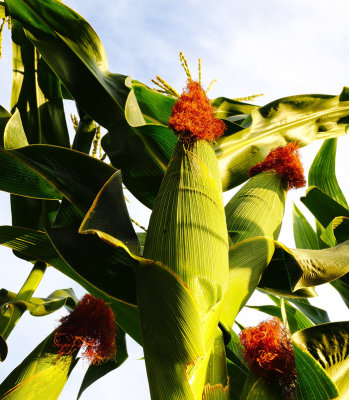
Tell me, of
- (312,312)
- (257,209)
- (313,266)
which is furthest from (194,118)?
(312,312)

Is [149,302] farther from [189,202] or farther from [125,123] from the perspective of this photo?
[125,123]

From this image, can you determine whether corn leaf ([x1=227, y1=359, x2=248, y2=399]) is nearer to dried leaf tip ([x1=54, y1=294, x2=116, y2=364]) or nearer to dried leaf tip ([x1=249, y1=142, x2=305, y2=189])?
dried leaf tip ([x1=54, y1=294, x2=116, y2=364])

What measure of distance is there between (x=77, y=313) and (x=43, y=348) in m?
0.15

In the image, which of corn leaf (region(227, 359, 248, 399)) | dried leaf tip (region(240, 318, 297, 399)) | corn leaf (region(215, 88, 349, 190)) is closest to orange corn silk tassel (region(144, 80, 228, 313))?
dried leaf tip (region(240, 318, 297, 399))

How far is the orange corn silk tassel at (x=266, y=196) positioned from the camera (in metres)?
1.52

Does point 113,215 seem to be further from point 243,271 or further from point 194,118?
point 194,118

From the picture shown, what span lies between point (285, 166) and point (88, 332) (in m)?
0.95

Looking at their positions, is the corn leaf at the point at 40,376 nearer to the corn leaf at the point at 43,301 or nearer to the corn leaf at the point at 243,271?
the corn leaf at the point at 43,301

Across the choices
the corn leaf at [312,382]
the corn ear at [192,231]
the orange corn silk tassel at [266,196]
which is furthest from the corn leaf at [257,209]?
the corn leaf at [312,382]

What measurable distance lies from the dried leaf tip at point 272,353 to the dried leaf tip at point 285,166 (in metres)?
0.62

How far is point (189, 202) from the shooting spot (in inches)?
48.4

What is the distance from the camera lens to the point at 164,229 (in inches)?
46.7

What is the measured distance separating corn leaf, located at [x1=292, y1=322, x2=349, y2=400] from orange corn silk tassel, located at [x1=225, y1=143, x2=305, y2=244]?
322 millimetres

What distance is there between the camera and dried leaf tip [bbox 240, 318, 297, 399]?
4.15ft
